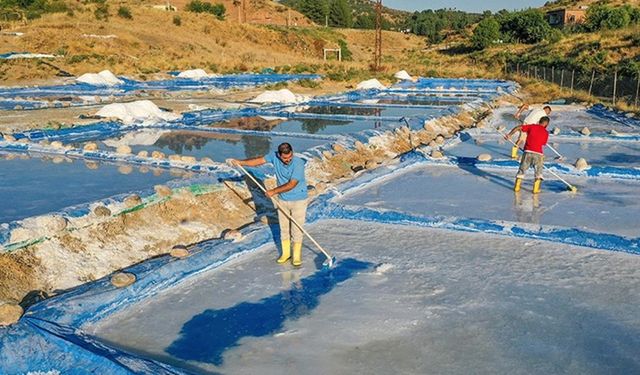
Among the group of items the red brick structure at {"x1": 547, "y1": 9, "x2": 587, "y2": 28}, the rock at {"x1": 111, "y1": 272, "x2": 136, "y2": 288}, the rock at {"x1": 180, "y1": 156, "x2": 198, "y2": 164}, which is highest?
the red brick structure at {"x1": 547, "y1": 9, "x2": 587, "y2": 28}

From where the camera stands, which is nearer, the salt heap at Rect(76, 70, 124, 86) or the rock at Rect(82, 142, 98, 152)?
the rock at Rect(82, 142, 98, 152)

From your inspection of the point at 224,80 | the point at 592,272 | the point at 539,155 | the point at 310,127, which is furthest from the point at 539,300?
the point at 224,80

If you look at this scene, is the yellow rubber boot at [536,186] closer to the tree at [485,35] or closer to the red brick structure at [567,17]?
the tree at [485,35]

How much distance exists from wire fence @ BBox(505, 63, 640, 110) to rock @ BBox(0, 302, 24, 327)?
15.2 m

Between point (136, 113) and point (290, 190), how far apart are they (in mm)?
8330

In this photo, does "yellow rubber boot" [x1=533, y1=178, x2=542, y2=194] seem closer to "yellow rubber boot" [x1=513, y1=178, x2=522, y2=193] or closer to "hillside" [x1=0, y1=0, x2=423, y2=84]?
"yellow rubber boot" [x1=513, y1=178, x2=522, y2=193]

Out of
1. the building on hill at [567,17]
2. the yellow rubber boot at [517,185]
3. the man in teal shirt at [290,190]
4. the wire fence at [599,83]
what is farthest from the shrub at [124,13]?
the man in teal shirt at [290,190]

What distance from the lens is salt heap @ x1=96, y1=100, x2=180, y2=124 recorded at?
12.0 metres

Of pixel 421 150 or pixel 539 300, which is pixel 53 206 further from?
pixel 421 150

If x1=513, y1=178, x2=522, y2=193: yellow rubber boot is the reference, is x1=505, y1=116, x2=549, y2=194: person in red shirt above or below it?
above

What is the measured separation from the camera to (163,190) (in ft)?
21.1

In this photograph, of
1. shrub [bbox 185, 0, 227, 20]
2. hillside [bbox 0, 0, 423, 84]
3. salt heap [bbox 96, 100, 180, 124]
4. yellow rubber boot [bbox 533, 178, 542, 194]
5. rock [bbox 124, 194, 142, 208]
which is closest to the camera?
rock [bbox 124, 194, 142, 208]

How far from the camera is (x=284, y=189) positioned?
4.69m

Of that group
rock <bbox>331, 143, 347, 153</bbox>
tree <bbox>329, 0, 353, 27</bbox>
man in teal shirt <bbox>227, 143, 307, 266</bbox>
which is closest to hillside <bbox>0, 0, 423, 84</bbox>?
rock <bbox>331, 143, 347, 153</bbox>
